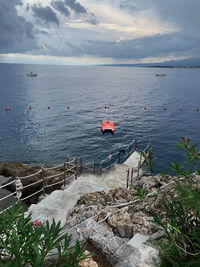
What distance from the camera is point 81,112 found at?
51.4 m

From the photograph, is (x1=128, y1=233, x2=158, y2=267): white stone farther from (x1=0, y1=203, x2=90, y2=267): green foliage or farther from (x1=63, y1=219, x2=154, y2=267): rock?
(x1=0, y1=203, x2=90, y2=267): green foliage

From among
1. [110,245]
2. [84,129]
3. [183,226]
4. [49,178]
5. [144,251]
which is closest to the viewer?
[183,226]

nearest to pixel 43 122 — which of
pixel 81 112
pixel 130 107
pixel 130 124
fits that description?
pixel 81 112

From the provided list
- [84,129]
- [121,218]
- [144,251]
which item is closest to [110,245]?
[144,251]

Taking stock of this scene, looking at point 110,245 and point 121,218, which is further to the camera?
point 121,218

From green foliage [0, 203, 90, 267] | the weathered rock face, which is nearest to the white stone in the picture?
the weathered rock face

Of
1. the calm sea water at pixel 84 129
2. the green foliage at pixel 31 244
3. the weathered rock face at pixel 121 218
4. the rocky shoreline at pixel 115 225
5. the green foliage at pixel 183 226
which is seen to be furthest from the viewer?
the calm sea water at pixel 84 129

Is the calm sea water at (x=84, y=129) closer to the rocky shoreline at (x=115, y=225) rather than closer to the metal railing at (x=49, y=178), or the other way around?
the metal railing at (x=49, y=178)

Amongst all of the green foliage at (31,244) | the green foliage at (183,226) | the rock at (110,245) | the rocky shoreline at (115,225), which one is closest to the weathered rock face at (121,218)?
the rocky shoreline at (115,225)

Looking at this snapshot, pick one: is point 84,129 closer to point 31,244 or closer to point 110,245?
point 110,245

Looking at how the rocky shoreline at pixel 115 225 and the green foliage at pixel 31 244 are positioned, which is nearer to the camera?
the green foliage at pixel 31 244

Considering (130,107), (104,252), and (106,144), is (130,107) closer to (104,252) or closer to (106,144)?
(106,144)

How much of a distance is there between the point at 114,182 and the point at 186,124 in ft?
104

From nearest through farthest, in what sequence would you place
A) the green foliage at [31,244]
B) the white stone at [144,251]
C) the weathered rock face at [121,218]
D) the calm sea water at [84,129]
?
1. the green foliage at [31,244]
2. the white stone at [144,251]
3. the weathered rock face at [121,218]
4. the calm sea water at [84,129]
